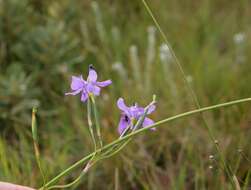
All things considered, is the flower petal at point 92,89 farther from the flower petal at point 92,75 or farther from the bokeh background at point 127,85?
the bokeh background at point 127,85

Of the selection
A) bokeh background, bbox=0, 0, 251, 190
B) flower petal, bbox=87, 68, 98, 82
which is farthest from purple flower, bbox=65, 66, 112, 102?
bokeh background, bbox=0, 0, 251, 190

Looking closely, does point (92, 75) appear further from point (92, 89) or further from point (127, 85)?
point (127, 85)

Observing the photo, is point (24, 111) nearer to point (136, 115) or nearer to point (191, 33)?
point (191, 33)

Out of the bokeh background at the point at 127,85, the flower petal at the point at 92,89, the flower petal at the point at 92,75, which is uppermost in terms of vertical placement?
the bokeh background at the point at 127,85

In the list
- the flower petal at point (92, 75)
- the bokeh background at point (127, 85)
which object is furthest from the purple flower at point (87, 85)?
the bokeh background at point (127, 85)

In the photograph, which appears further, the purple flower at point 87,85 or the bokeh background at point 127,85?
the bokeh background at point 127,85

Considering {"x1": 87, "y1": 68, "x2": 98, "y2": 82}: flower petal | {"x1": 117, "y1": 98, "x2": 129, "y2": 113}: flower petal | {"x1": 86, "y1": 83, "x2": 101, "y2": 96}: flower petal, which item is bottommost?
{"x1": 117, "y1": 98, "x2": 129, "y2": 113}: flower petal

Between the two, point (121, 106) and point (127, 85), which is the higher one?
point (127, 85)

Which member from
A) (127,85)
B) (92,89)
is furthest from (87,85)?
(127,85)

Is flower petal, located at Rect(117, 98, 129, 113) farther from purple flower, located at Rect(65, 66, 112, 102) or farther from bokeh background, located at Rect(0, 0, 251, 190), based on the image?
bokeh background, located at Rect(0, 0, 251, 190)
